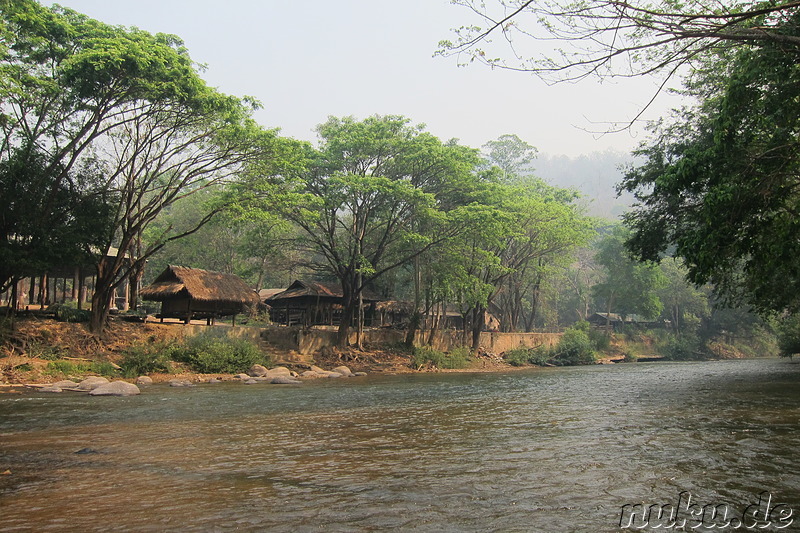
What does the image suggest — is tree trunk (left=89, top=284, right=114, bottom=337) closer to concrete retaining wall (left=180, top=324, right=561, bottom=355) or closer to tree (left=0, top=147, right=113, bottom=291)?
tree (left=0, top=147, right=113, bottom=291)

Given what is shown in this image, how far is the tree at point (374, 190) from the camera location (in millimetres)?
26359

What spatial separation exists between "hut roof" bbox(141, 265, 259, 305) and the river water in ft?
40.5

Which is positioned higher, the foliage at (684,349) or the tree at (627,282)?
the tree at (627,282)

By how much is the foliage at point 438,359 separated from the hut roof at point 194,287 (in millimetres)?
9209

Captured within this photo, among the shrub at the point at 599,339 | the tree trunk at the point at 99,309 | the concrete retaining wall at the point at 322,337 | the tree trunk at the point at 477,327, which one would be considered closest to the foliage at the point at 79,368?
the tree trunk at the point at 99,309

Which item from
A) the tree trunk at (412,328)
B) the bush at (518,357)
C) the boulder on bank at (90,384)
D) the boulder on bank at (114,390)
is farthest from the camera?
the bush at (518,357)

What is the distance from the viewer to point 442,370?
100 ft

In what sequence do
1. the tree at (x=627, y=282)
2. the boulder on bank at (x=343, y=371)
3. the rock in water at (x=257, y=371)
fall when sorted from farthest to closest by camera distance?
the tree at (x=627, y=282)
the boulder on bank at (x=343, y=371)
the rock in water at (x=257, y=371)

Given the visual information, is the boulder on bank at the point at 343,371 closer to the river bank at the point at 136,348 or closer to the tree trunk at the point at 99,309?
the river bank at the point at 136,348

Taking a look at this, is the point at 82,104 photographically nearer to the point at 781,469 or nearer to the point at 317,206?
the point at 317,206

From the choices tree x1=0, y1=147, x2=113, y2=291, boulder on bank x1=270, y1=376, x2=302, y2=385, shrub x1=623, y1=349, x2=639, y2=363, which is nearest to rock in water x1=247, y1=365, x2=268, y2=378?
boulder on bank x1=270, y1=376, x2=302, y2=385

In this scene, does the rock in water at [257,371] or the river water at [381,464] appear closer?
the river water at [381,464]

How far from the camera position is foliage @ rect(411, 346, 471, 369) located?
30.5 metres

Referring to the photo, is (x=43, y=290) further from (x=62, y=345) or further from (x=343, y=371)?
(x=343, y=371)
